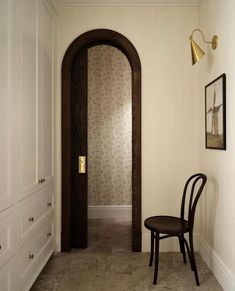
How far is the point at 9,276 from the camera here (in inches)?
68.1

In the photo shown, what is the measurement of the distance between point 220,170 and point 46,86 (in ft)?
5.98

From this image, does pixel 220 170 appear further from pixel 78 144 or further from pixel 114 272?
pixel 78 144

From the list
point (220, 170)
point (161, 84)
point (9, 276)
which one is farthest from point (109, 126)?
point (9, 276)

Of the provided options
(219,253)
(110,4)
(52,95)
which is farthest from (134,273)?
(110,4)

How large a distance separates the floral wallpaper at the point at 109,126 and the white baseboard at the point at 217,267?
73.9 inches

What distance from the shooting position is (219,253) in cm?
234

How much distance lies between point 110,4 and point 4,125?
2.06 metres

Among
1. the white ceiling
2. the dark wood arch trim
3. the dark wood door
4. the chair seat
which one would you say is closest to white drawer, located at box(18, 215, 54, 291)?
the dark wood arch trim

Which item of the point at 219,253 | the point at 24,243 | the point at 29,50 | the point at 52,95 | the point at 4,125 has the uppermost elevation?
the point at 29,50

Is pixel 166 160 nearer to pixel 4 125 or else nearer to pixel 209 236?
pixel 209 236

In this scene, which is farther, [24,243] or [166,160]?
[166,160]

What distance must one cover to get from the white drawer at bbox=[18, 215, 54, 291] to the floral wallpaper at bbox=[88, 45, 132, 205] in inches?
68.6

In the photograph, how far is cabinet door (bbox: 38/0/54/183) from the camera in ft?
7.97

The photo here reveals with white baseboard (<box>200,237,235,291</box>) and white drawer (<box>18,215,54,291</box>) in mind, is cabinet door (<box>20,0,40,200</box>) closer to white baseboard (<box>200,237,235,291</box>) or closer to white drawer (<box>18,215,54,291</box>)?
white drawer (<box>18,215,54,291</box>)
